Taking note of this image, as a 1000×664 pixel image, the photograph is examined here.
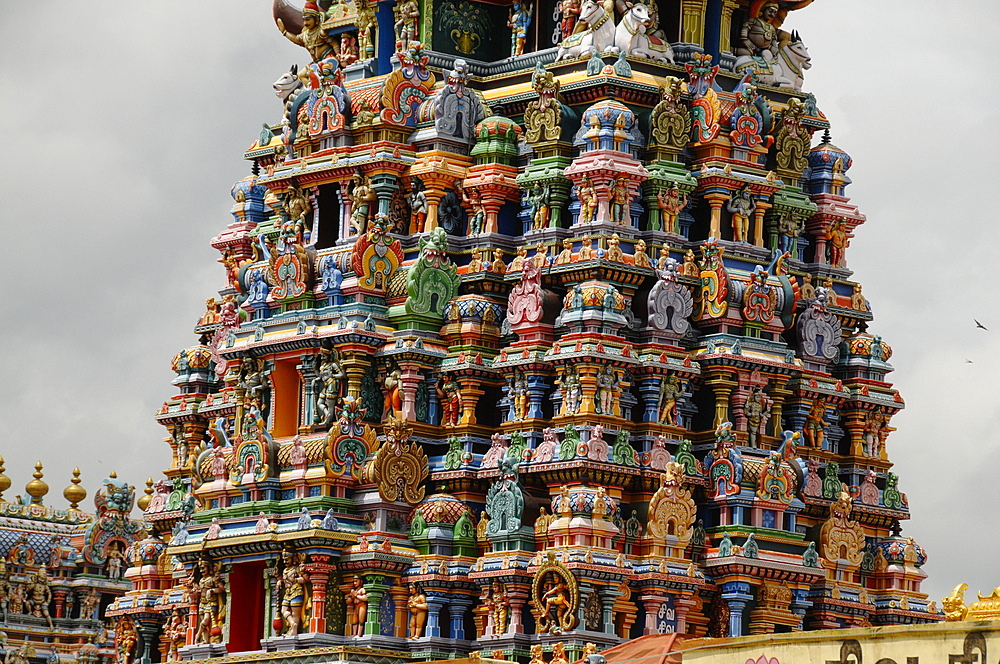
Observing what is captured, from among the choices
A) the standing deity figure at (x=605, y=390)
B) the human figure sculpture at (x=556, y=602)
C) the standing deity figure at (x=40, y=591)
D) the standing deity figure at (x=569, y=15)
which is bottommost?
the human figure sculpture at (x=556, y=602)

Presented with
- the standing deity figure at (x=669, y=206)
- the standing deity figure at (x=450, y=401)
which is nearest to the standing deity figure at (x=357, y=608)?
the standing deity figure at (x=450, y=401)

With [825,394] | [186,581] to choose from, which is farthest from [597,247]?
[186,581]

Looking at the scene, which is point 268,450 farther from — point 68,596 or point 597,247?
point 68,596

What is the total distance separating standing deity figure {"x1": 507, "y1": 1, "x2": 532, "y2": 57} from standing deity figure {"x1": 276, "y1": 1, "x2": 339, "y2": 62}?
4.29m

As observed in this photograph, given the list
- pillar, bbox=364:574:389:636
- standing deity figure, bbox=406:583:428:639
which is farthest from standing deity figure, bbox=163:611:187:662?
standing deity figure, bbox=406:583:428:639

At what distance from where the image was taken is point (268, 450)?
6062 cm

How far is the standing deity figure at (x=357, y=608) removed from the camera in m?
59.3

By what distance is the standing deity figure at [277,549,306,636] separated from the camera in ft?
195

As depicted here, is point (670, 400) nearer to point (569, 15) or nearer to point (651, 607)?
point (651, 607)

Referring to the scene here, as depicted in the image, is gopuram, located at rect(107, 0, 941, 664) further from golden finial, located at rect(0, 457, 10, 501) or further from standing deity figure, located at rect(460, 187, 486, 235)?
golden finial, located at rect(0, 457, 10, 501)

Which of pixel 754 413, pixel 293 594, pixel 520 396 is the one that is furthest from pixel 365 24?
pixel 293 594

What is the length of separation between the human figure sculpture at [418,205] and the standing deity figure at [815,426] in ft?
30.8

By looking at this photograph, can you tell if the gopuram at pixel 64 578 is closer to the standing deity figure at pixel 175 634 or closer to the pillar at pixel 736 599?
the standing deity figure at pixel 175 634

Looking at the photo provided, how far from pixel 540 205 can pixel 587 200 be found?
144 cm
